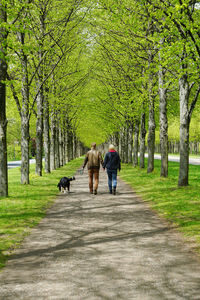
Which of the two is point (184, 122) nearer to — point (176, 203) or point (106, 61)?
point (176, 203)

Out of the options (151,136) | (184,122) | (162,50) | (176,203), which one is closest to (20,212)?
(176,203)

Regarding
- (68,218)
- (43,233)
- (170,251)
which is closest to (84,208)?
(68,218)

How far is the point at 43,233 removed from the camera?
7418 mm

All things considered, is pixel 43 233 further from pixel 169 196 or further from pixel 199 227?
pixel 169 196

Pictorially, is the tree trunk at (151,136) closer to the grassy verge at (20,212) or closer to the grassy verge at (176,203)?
the grassy verge at (176,203)

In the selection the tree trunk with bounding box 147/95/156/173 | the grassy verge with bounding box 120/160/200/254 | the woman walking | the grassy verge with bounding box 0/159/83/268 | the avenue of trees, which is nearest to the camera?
the grassy verge with bounding box 0/159/83/268

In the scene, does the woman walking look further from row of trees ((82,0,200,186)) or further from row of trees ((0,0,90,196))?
row of trees ((0,0,90,196))

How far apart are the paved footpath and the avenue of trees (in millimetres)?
5020

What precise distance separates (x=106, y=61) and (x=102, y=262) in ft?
77.8

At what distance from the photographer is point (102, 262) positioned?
538 cm

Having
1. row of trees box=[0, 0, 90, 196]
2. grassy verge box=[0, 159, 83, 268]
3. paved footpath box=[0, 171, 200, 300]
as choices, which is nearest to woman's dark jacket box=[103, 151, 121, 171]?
grassy verge box=[0, 159, 83, 268]

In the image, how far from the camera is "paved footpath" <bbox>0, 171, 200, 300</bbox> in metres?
4.23

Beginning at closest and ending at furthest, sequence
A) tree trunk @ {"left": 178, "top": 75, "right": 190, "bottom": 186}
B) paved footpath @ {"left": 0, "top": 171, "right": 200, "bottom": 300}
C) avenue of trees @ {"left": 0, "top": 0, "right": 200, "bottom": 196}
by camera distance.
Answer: paved footpath @ {"left": 0, "top": 171, "right": 200, "bottom": 300} → avenue of trees @ {"left": 0, "top": 0, "right": 200, "bottom": 196} → tree trunk @ {"left": 178, "top": 75, "right": 190, "bottom": 186}

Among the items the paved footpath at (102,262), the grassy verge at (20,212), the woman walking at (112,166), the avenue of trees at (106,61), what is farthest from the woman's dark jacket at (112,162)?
the paved footpath at (102,262)
